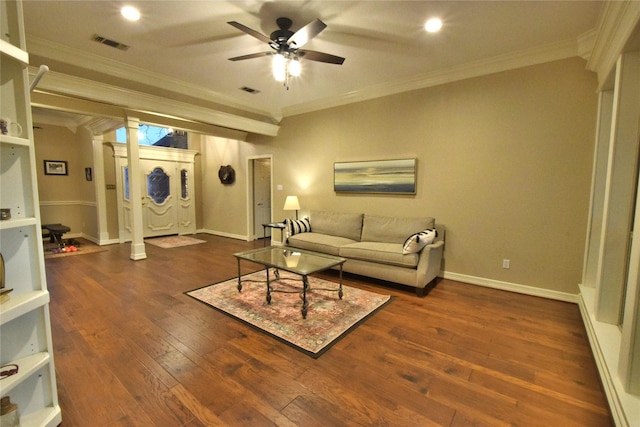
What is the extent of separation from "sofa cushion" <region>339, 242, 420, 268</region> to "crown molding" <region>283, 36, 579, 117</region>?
7.41ft

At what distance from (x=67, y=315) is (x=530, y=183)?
5070 millimetres

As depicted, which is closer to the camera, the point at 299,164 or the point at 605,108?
the point at 605,108

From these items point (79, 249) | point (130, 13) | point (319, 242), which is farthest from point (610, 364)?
point (79, 249)

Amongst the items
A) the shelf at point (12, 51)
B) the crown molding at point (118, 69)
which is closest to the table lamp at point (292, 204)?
the crown molding at point (118, 69)

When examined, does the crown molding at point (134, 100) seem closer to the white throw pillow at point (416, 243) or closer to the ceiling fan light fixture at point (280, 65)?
the ceiling fan light fixture at point (280, 65)

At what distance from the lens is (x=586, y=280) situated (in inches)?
117

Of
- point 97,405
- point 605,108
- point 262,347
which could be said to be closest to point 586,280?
point 605,108

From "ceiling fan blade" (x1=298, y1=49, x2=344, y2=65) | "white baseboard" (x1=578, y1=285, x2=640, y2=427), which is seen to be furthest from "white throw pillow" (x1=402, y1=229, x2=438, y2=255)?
"ceiling fan blade" (x1=298, y1=49, x2=344, y2=65)

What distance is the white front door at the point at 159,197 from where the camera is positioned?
22.1 ft

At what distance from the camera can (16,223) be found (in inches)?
50.2

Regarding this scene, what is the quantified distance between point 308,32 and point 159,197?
611 cm

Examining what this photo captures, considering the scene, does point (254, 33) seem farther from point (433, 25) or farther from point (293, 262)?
point (293, 262)

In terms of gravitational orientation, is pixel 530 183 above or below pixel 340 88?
below

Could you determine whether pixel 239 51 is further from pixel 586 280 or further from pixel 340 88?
pixel 586 280
